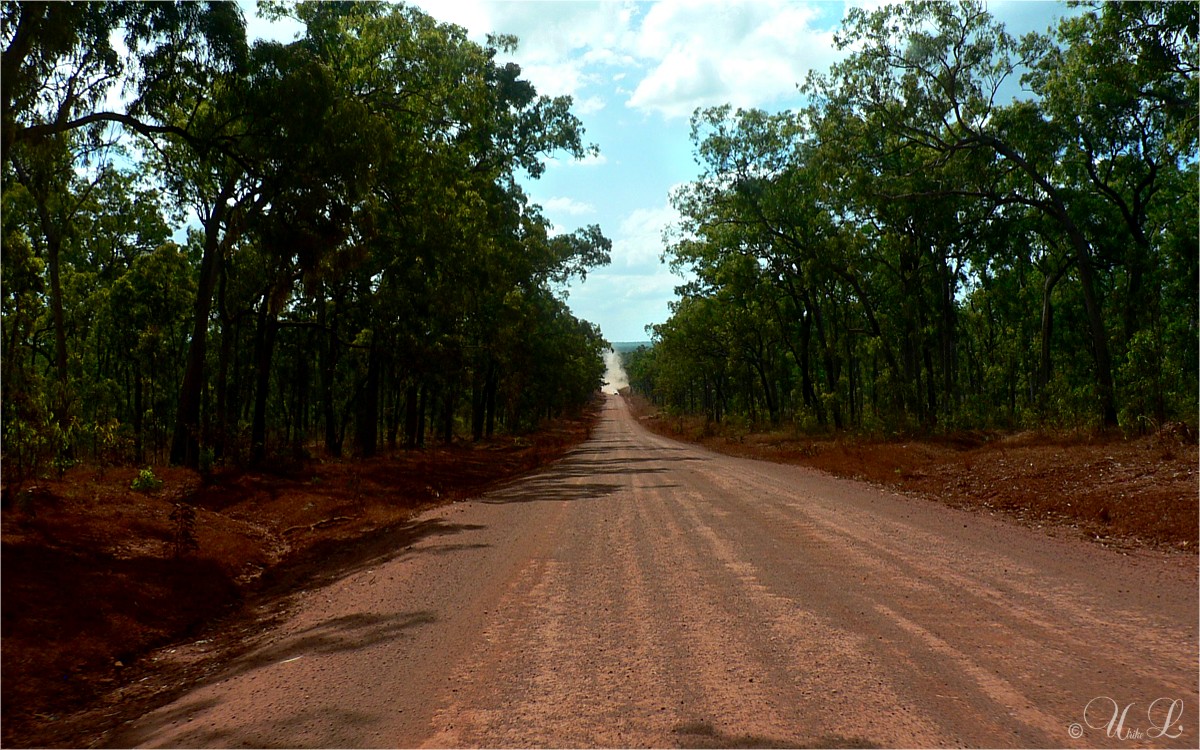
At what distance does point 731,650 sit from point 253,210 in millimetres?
11168

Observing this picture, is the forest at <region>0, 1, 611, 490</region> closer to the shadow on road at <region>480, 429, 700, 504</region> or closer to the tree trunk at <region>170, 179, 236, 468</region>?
the tree trunk at <region>170, 179, 236, 468</region>

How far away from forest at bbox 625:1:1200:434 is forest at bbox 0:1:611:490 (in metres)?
10.0

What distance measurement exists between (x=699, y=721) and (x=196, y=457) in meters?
18.2

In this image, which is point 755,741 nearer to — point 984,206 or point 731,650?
point 731,650

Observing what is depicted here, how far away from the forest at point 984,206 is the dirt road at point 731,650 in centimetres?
1173

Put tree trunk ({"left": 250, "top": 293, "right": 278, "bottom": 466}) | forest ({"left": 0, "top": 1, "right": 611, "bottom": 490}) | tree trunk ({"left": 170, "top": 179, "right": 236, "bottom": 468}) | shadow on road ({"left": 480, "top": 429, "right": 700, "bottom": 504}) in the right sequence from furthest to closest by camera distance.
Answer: tree trunk ({"left": 250, "top": 293, "right": 278, "bottom": 466}) < tree trunk ({"left": 170, "top": 179, "right": 236, "bottom": 468}) < shadow on road ({"left": 480, "top": 429, "right": 700, "bottom": 504}) < forest ({"left": 0, "top": 1, "right": 611, "bottom": 490})

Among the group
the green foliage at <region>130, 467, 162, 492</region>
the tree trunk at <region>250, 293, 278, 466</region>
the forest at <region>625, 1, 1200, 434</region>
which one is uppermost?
the forest at <region>625, 1, 1200, 434</region>

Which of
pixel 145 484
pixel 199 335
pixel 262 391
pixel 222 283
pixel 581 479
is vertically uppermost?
pixel 222 283

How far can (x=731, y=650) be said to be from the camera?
495 cm

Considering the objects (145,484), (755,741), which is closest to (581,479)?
(145,484)

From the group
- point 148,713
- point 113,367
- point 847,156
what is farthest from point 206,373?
point 148,713

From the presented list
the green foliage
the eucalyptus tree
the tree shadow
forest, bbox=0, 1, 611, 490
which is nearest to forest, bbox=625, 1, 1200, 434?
the eucalyptus tree

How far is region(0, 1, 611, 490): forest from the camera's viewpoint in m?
9.94

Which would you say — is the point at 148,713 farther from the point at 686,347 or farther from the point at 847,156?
the point at 686,347
